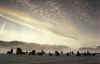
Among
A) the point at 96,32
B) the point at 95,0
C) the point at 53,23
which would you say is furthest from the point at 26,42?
the point at 95,0

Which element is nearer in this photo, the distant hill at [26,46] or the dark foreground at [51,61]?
the distant hill at [26,46]

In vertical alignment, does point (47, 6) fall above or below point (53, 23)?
above

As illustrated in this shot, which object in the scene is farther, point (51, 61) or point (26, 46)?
point (51, 61)

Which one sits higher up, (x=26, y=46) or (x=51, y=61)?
(x=26, y=46)

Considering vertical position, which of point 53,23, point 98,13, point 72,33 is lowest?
point 72,33

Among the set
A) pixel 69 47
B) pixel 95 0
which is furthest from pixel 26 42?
pixel 95 0

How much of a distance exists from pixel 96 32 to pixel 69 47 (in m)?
1.21

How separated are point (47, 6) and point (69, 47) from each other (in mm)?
1856

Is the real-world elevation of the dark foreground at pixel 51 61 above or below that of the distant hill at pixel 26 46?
below

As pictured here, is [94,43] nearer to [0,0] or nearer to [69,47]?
[69,47]

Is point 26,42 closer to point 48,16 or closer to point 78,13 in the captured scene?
point 48,16

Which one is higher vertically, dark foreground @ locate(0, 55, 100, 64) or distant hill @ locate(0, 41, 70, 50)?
distant hill @ locate(0, 41, 70, 50)

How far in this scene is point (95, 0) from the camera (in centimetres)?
570

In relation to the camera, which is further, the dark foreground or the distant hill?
the dark foreground
